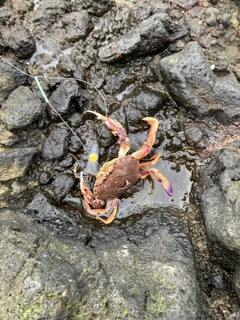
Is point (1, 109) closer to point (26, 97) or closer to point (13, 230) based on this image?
point (26, 97)

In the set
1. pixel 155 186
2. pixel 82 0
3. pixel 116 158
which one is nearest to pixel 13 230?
pixel 116 158

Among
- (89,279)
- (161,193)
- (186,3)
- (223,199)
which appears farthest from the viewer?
(186,3)

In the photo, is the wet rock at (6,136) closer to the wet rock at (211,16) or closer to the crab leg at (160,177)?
the crab leg at (160,177)

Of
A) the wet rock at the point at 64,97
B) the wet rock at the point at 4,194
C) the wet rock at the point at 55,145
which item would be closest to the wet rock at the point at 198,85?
the wet rock at the point at 64,97

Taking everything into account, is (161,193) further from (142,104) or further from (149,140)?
(142,104)

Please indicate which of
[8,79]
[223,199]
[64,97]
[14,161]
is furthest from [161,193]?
[8,79]

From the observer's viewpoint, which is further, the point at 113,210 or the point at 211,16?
the point at 211,16
